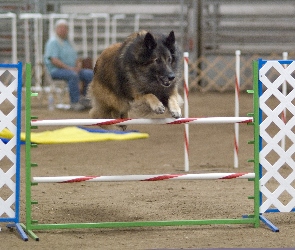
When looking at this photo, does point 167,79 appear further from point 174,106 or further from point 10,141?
point 10,141

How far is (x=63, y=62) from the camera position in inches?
514

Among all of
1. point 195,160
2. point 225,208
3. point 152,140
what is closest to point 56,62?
point 152,140

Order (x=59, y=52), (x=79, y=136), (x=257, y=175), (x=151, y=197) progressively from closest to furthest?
1. (x=257, y=175)
2. (x=151, y=197)
3. (x=79, y=136)
4. (x=59, y=52)

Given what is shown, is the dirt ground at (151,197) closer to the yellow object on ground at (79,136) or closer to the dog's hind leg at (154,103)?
the yellow object on ground at (79,136)

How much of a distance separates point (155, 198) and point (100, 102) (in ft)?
3.42

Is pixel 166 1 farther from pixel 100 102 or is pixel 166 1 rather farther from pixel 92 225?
pixel 92 225

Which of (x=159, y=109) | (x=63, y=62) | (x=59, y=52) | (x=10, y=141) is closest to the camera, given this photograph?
(x=10, y=141)

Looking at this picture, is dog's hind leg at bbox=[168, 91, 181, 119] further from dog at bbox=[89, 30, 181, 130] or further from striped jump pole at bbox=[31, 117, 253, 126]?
striped jump pole at bbox=[31, 117, 253, 126]

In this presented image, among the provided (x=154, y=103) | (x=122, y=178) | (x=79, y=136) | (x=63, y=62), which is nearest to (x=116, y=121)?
(x=122, y=178)

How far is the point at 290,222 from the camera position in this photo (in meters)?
5.47

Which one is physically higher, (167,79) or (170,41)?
(170,41)

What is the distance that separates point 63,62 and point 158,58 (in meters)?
7.67

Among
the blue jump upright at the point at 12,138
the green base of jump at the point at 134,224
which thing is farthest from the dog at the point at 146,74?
the blue jump upright at the point at 12,138

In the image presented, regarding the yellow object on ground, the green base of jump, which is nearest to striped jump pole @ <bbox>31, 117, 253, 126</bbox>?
the green base of jump
